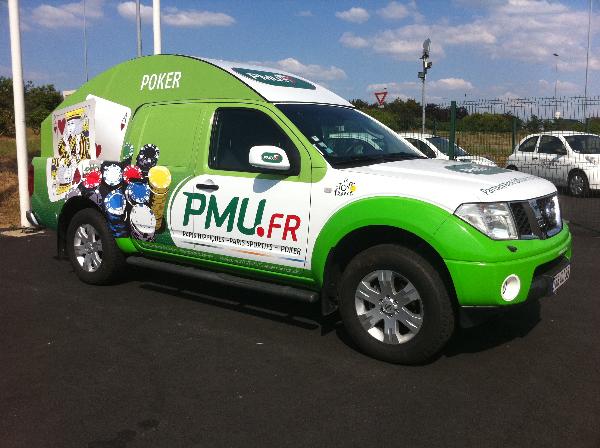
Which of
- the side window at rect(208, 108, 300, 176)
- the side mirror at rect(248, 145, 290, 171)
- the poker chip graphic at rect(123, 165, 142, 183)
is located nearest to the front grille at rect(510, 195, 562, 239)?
the side mirror at rect(248, 145, 290, 171)

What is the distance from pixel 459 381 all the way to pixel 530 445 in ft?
2.67

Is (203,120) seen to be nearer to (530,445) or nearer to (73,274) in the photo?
(73,274)

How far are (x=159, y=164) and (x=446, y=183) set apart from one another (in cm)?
267

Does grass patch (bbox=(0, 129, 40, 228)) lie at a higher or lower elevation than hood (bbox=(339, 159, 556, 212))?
lower

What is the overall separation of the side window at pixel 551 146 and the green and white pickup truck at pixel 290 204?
1020 cm

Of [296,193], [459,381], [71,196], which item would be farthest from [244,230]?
[71,196]

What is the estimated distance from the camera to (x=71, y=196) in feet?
20.1

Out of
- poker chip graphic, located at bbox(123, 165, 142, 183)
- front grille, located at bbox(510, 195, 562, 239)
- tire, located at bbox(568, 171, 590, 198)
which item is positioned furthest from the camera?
tire, located at bbox(568, 171, 590, 198)

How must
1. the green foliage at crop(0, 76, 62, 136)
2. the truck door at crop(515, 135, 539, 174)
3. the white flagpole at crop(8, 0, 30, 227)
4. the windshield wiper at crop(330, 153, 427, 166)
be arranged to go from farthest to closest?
1. the green foliage at crop(0, 76, 62, 136)
2. the truck door at crop(515, 135, 539, 174)
3. the white flagpole at crop(8, 0, 30, 227)
4. the windshield wiper at crop(330, 153, 427, 166)

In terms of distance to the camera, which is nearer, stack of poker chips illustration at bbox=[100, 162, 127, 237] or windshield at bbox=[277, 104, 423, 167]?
windshield at bbox=[277, 104, 423, 167]

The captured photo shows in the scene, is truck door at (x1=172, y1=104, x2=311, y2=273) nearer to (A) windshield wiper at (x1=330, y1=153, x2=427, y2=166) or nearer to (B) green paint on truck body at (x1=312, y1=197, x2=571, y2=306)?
(A) windshield wiper at (x1=330, y1=153, x2=427, y2=166)

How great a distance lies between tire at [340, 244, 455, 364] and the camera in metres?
3.90

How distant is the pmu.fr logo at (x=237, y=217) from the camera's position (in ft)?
14.8

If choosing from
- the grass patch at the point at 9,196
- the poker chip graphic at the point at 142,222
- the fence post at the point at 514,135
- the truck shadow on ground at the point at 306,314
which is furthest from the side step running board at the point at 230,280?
the fence post at the point at 514,135
